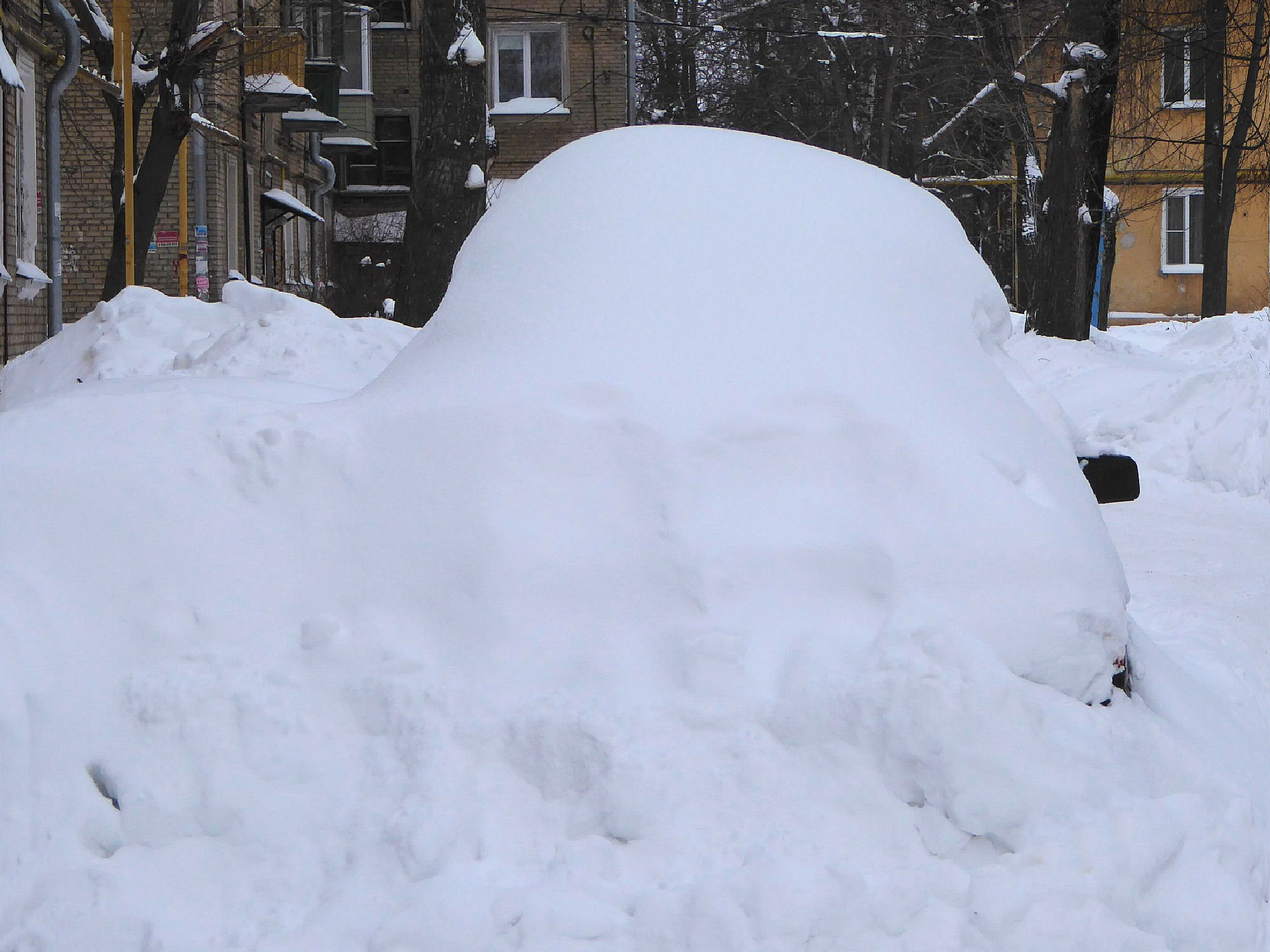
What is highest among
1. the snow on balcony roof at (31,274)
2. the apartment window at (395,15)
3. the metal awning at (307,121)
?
the apartment window at (395,15)

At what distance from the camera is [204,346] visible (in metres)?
8.38

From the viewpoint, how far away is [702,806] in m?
2.62

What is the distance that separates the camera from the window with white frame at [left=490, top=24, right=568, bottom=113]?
31.0 meters

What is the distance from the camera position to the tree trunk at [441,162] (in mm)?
10367

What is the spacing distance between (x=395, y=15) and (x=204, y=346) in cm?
2577

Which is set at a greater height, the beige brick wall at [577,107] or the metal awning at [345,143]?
the beige brick wall at [577,107]

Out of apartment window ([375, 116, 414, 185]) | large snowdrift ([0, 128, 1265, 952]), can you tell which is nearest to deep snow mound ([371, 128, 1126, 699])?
large snowdrift ([0, 128, 1265, 952])

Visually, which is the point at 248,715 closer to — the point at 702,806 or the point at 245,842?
the point at 245,842

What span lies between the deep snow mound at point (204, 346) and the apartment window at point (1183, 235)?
81.3ft

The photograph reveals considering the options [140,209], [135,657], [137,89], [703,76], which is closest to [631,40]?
[703,76]

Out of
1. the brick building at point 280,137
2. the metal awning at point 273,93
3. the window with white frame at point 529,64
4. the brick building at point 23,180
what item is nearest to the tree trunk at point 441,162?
the brick building at point 280,137

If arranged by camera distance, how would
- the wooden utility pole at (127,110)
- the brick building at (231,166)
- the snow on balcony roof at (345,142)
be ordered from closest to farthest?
the wooden utility pole at (127,110) → the brick building at (231,166) → the snow on balcony roof at (345,142)

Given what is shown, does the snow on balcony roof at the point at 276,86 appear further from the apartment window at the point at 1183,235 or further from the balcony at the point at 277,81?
the apartment window at the point at 1183,235

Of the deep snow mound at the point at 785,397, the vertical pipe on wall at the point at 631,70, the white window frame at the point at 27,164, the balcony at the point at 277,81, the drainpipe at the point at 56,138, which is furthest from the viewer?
the vertical pipe on wall at the point at 631,70
